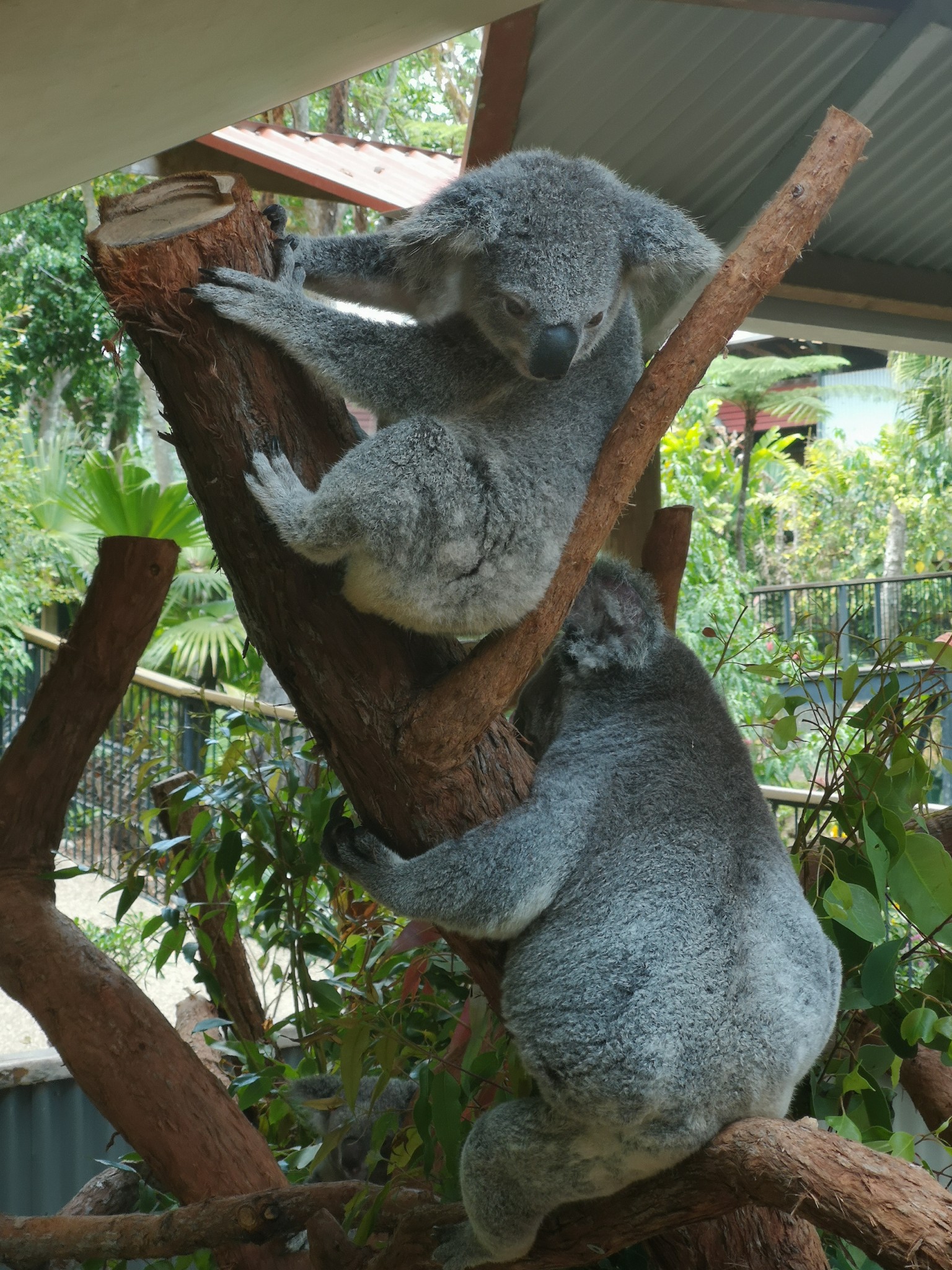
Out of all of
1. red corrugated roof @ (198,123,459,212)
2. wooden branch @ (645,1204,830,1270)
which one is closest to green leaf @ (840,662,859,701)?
wooden branch @ (645,1204,830,1270)

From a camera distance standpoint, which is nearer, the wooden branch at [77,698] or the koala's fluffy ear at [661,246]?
the koala's fluffy ear at [661,246]

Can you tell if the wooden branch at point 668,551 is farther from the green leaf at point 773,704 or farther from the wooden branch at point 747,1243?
the wooden branch at point 747,1243

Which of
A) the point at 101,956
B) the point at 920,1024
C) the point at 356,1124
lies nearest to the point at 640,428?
the point at 920,1024

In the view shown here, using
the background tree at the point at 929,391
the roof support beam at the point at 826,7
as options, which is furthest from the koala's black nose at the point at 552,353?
the background tree at the point at 929,391

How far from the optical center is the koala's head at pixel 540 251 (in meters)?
1.90

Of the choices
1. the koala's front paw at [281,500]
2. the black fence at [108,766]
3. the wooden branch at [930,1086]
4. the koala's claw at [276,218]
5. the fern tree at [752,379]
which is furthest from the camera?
the fern tree at [752,379]

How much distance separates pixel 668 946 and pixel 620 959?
3.2 inches

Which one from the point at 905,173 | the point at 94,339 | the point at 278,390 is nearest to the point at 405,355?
the point at 278,390

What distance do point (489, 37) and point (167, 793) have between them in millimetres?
2185

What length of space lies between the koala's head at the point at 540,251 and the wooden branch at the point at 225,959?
145cm

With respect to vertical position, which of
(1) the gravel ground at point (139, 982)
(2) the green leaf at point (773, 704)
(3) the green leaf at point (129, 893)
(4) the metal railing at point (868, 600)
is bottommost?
(1) the gravel ground at point (139, 982)

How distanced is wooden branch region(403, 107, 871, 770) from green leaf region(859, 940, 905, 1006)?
2.81ft

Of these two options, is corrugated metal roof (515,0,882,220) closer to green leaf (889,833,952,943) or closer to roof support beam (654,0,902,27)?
roof support beam (654,0,902,27)

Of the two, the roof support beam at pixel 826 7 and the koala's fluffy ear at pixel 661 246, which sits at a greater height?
the roof support beam at pixel 826 7
